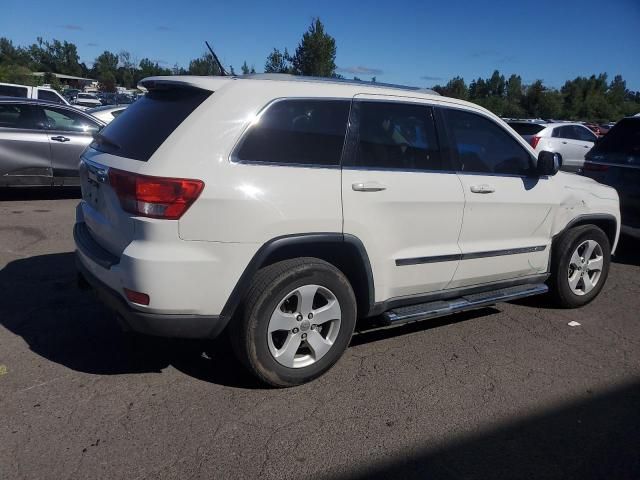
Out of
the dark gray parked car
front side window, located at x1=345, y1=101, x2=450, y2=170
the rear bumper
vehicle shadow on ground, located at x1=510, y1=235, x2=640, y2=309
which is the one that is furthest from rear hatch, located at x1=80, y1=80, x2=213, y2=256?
the dark gray parked car

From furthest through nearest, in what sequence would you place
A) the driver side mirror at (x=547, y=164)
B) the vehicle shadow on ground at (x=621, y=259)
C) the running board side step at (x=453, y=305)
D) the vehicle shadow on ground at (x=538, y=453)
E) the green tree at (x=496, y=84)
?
the green tree at (x=496, y=84), the vehicle shadow on ground at (x=621, y=259), the driver side mirror at (x=547, y=164), the running board side step at (x=453, y=305), the vehicle shadow on ground at (x=538, y=453)

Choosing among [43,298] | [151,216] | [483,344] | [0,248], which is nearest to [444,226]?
[483,344]

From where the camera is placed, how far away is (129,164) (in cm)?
312

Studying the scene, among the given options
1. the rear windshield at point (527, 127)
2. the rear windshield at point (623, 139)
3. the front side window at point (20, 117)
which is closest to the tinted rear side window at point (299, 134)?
the rear windshield at point (623, 139)

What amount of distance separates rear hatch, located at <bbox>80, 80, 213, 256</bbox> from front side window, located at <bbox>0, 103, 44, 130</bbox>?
225 inches

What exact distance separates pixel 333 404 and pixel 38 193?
8.21 metres

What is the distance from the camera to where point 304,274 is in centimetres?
324

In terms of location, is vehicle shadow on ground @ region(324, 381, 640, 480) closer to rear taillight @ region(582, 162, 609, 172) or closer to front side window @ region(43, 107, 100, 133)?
rear taillight @ region(582, 162, 609, 172)

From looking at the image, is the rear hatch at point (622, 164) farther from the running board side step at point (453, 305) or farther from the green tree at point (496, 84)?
the green tree at point (496, 84)

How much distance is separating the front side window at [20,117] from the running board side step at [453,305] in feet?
23.6

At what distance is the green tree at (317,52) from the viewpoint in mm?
26891

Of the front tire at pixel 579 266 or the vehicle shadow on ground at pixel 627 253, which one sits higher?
the front tire at pixel 579 266

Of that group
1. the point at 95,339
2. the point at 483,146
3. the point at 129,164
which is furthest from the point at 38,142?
the point at 483,146

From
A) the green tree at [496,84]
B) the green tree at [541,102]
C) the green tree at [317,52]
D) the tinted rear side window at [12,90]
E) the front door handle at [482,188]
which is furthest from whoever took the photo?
the green tree at [496,84]
